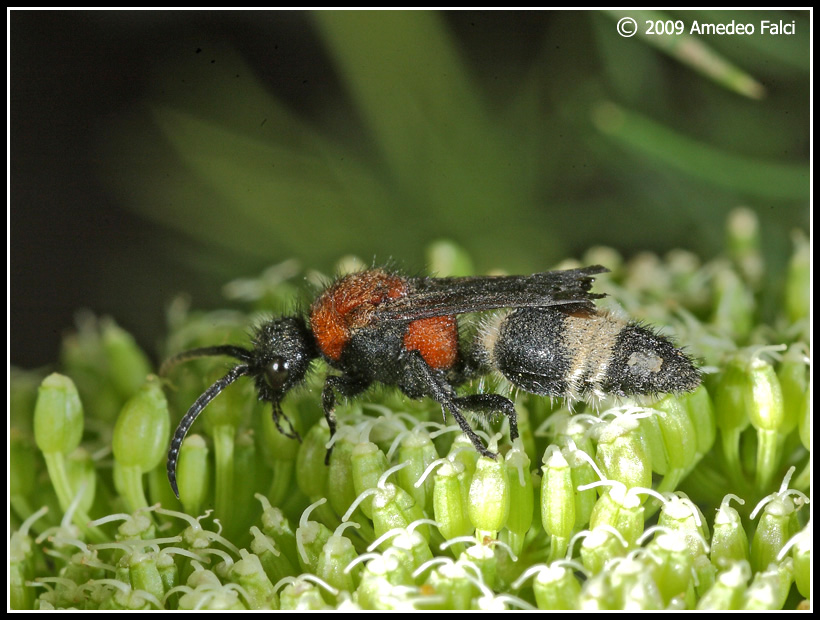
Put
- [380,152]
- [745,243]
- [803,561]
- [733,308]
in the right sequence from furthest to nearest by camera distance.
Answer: [380,152] < [745,243] < [733,308] < [803,561]

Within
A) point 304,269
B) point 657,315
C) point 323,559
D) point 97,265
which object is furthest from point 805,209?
point 97,265

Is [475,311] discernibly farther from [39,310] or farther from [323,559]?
[39,310]

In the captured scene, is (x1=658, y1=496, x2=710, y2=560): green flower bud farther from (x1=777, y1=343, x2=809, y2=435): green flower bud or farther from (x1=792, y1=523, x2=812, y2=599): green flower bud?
(x1=777, y1=343, x2=809, y2=435): green flower bud

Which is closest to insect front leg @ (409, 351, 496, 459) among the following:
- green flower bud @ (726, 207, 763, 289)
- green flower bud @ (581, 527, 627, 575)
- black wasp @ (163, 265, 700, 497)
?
black wasp @ (163, 265, 700, 497)

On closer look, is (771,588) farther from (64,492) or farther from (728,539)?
(64,492)

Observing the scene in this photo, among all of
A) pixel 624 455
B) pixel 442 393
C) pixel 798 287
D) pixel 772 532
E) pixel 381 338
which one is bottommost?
pixel 772 532

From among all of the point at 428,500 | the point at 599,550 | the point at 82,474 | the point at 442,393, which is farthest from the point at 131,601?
the point at 599,550

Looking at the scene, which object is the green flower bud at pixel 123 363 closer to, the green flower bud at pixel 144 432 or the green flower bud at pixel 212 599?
the green flower bud at pixel 144 432
